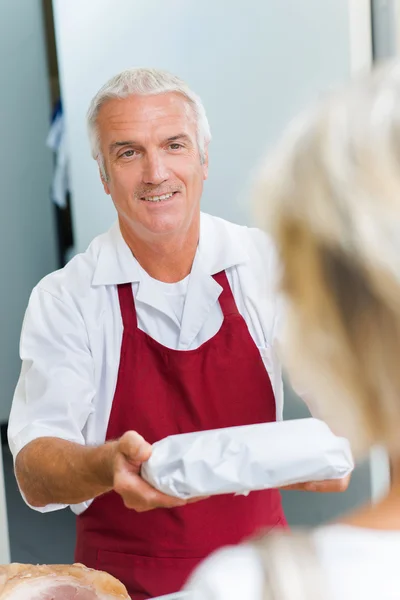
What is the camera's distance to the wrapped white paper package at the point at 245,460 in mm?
958

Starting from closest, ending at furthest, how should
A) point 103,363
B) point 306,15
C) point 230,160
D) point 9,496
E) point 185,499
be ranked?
point 185,499 < point 103,363 < point 306,15 < point 230,160 < point 9,496

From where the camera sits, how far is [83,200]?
95.0 inches

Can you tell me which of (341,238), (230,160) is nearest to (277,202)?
(341,238)

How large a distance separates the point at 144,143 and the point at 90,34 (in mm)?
877

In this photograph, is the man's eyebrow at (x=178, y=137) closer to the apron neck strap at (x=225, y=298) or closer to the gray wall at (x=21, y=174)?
the apron neck strap at (x=225, y=298)

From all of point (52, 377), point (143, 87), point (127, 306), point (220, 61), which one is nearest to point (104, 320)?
point (127, 306)

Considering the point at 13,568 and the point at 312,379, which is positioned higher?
the point at 312,379

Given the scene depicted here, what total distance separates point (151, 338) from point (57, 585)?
0.58 metres

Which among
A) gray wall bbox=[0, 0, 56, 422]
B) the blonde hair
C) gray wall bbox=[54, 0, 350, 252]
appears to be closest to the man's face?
gray wall bbox=[54, 0, 350, 252]

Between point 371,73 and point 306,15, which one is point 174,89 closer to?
point 306,15

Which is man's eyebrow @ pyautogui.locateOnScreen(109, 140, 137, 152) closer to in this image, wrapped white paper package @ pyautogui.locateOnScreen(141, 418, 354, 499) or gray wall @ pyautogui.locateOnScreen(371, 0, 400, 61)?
gray wall @ pyautogui.locateOnScreen(371, 0, 400, 61)

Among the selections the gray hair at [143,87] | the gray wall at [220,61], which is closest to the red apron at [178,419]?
the gray hair at [143,87]

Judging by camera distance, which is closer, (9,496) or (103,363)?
(103,363)

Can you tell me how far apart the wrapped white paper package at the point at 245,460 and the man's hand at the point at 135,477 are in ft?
0.08
